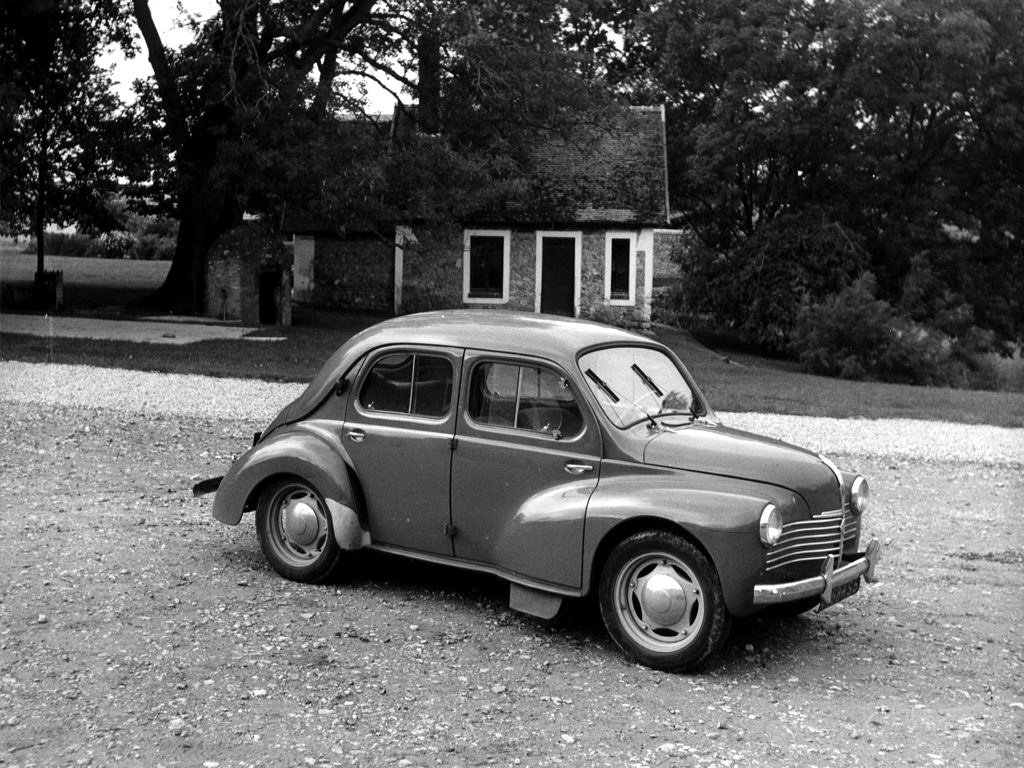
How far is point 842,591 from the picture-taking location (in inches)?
231

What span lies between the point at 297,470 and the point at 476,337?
1.27m

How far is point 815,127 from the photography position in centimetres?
3412

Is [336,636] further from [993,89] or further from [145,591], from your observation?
[993,89]

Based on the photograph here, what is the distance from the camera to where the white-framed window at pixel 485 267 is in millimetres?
35406

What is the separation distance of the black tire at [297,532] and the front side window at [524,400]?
1095 millimetres

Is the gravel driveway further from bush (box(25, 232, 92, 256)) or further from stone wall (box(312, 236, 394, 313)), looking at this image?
bush (box(25, 232, 92, 256))

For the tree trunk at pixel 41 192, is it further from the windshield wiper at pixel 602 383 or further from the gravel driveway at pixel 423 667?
the windshield wiper at pixel 602 383

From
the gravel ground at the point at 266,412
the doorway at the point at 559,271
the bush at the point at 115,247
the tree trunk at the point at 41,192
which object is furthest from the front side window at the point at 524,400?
the bush at the point at 115,247

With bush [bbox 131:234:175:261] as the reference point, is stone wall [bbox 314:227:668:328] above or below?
below

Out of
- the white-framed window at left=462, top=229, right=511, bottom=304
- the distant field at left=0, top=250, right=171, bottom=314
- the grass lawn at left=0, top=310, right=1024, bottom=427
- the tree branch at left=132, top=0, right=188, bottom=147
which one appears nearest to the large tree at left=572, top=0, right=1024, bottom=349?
the white-framed window at left=462, top=229, right=511, bottom=304

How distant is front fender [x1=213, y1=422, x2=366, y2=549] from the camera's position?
259 inches

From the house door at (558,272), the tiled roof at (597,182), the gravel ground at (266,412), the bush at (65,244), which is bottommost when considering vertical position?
the gravel ground at (266,412)

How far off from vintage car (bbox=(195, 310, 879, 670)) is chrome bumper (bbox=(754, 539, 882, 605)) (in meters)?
0.01

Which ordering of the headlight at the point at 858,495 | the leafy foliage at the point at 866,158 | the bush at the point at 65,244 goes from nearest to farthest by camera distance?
the headlight at the point at 858,495 < the leafy foliage at the point at 866,158 < the bush at the point at 65,244
